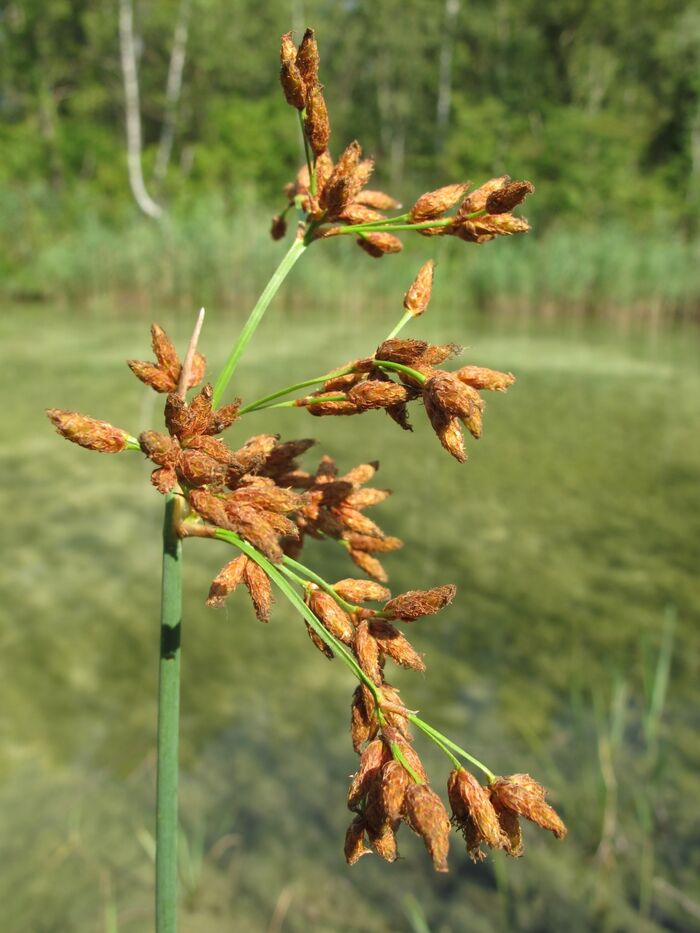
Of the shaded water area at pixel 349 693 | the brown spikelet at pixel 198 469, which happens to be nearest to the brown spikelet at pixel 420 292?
the brown spikelet at pixel 198 469

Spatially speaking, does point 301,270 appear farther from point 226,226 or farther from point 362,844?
point 362,844

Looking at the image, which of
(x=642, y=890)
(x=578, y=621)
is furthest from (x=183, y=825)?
(x=578, y=621)

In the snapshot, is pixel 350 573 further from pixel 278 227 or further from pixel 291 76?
pixel 291 76

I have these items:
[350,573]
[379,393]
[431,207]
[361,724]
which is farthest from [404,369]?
[350,573]

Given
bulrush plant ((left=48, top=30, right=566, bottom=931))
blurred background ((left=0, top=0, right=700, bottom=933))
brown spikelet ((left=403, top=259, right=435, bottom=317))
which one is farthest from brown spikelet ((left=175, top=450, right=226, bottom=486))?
blurred background ((left=0, top=0, right=700, bottom=933))

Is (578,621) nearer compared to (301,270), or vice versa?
(578,621)
